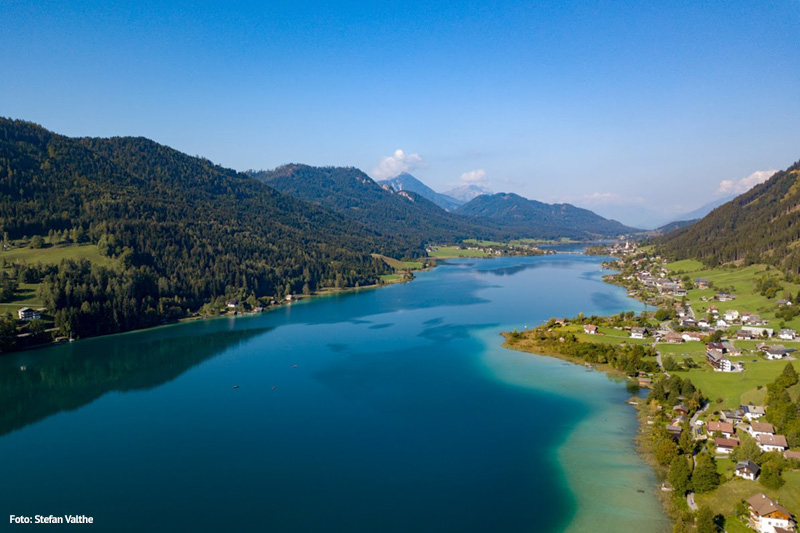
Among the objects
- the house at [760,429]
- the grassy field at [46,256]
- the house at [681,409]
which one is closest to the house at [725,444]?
the house at [760,429]

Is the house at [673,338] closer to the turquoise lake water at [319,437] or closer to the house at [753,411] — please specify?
the turquoise lake water at [319,437]

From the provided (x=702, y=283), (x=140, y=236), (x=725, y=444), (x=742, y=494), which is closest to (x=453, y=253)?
(x=702, y=283)

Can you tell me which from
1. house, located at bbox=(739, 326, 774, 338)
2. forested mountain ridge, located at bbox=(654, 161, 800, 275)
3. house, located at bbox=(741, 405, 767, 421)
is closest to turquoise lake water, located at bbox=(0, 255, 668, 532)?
house, located at bbox=(741, 405, 767, 421)

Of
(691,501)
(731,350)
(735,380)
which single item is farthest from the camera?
(731,350)

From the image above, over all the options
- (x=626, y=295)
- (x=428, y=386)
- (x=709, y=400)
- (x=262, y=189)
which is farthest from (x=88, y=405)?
(x=262, y=189)

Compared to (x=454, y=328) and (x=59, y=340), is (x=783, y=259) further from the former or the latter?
(x=59, y=340)

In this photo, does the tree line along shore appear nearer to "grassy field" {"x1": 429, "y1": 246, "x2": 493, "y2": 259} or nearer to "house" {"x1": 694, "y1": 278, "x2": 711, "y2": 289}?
"house" {"x1": 694, "y1": 278, "x2": 711, "y2": 289}

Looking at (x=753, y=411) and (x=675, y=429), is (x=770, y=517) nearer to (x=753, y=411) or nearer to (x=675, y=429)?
(x=675, y=429)
